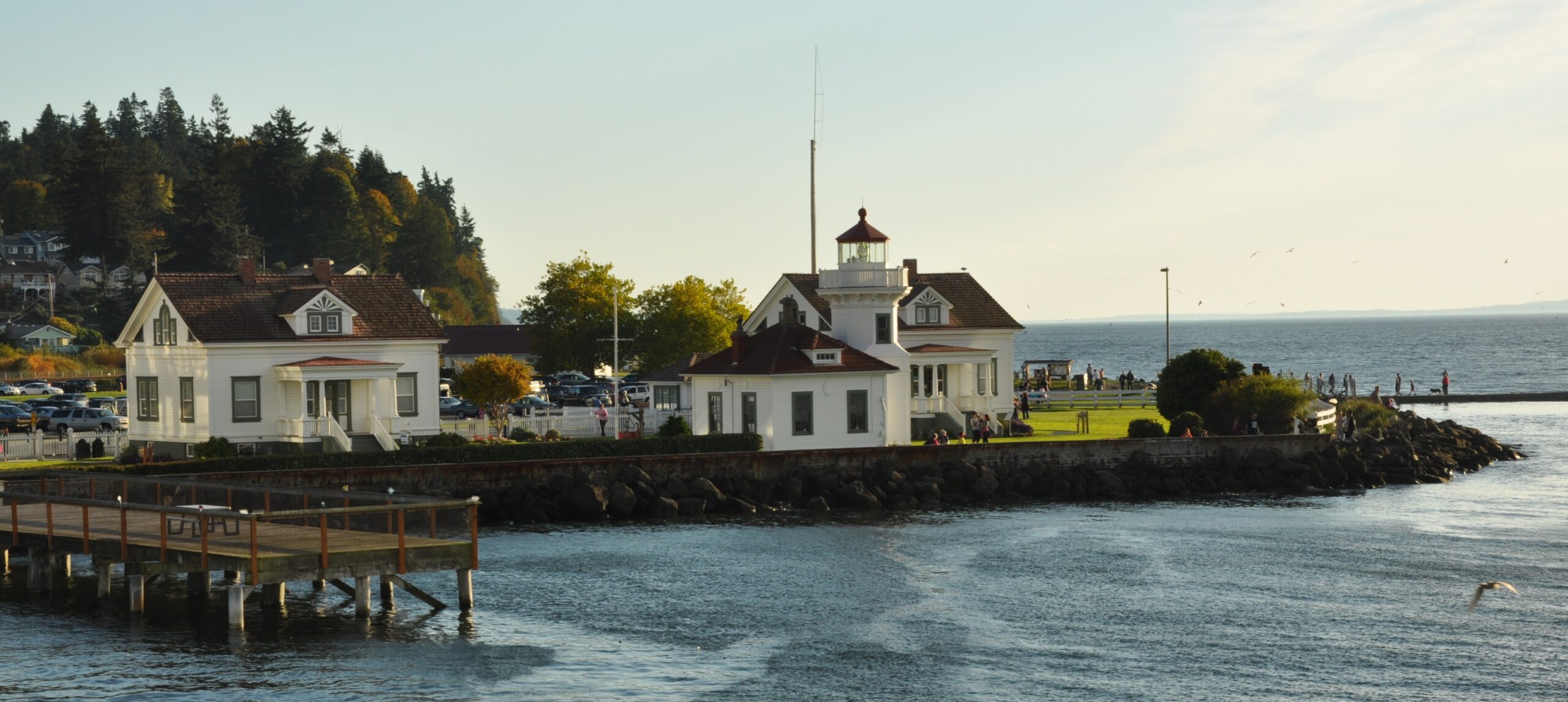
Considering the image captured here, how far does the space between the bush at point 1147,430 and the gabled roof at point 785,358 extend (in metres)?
9.91

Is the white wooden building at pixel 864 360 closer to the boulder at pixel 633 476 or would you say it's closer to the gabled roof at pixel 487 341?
the boulder at pixel 633 476

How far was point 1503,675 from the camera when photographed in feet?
87.7

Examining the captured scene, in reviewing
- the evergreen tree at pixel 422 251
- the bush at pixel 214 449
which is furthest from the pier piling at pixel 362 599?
the evergreen tree at pixel 422 251

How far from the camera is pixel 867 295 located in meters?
57.2

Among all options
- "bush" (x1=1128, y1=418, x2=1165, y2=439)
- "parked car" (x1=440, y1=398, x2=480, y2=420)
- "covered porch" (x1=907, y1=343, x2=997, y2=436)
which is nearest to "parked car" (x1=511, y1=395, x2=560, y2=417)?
"parked car" (x1=440, y1=398, x2=480, y2=420)

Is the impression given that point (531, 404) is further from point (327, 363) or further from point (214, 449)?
point (214, 449)

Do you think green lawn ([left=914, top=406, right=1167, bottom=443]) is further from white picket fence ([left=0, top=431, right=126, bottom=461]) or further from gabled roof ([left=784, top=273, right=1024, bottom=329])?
white picket fence ([left=0, top=431, right=126, bottom=461])

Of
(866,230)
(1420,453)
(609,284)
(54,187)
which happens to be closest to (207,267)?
(609,284)

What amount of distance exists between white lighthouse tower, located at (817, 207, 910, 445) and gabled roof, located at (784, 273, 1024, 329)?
14.1 feet

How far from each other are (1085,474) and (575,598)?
26173 mm

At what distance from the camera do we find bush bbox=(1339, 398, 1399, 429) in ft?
235

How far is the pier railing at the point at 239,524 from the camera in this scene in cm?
2833

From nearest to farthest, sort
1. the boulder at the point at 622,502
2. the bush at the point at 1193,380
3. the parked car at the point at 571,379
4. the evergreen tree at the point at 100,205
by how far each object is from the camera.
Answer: the boulder at the point at 622,502 < the bush at the point at 1193,380 < the parked car at the point at 571,379 < the evergreen tree at the point at 100,205

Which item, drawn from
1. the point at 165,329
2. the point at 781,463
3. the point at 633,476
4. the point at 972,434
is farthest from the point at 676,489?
the point at 165,329
